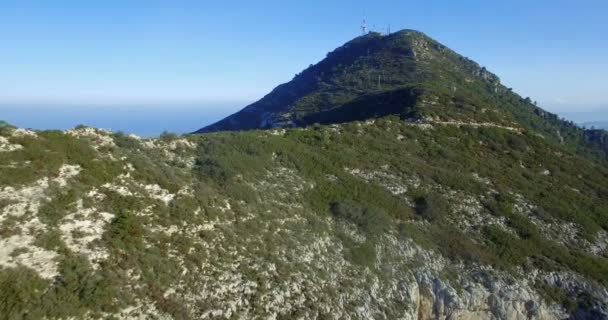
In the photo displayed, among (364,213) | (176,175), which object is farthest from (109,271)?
(364,213)

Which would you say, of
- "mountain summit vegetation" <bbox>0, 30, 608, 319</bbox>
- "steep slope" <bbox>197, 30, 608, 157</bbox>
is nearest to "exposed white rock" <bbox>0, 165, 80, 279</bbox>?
"mountain summit vegetation" <bbox>0, 30, 608, 319</bbox>

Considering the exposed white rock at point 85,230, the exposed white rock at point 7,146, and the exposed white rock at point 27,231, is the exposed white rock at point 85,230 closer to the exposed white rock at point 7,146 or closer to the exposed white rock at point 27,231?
the exposed white rock at point 27,231

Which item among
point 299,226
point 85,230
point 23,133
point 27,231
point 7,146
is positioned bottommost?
point 299,226

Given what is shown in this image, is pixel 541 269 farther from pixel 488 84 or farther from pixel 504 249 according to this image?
pixel 488 84

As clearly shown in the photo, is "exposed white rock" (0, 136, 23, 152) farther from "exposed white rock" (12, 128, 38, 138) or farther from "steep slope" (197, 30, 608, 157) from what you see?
"steep slope" (197, 30, 608, 157)

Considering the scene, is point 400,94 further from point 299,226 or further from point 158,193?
point 158,193

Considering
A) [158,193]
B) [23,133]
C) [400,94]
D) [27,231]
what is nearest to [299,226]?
[158,193]
